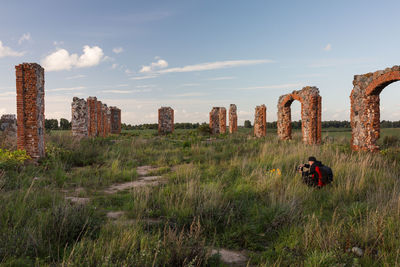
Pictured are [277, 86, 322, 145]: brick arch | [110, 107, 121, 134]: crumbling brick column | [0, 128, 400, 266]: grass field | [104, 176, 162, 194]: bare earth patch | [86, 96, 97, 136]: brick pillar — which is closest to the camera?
[0, 128, 400, 266]: grass field

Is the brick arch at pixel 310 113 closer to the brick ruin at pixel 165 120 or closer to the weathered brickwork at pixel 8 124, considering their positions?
the brick ruin at pixel 165 120

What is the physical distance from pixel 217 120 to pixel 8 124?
20.2 meters

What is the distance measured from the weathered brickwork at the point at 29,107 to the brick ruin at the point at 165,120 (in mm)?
17740

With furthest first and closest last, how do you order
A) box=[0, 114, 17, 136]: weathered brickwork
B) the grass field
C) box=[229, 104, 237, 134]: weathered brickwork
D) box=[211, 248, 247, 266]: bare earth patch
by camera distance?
box=[229, 104, 237, 134]: weathered brickwork, box=[0, 114, 17, 136]: weathered brickwork, box=[211, 248, 247, 266]: bare earth patch, the grass field

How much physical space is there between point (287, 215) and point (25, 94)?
31.3 ft

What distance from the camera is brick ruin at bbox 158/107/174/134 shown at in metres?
27.1

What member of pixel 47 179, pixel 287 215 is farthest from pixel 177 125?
pixel 287 215

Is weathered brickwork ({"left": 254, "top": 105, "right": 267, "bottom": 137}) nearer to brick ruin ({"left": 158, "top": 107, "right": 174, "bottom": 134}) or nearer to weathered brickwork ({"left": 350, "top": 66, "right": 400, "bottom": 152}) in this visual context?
brick ruin ({"left": 158, "top": 107, "right": 174, "bottom": 134})

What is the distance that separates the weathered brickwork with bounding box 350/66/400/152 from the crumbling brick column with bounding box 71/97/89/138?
1617 cm

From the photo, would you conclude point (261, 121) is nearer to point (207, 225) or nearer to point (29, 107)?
point (29, 107)

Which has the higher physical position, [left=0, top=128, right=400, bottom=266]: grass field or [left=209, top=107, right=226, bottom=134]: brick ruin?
[left=209, top=107, right=226, bottom=134]: brick ruin

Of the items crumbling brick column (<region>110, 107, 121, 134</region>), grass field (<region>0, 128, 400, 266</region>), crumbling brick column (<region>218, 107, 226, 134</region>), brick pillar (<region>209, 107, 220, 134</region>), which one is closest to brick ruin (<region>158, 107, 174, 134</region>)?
brick pillar (<region>209, 107, 220, 134</region>)

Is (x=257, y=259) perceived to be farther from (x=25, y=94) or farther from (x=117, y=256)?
(x=25, y=94)

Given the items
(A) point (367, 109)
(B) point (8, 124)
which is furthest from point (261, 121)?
(B) point (8, 124)
